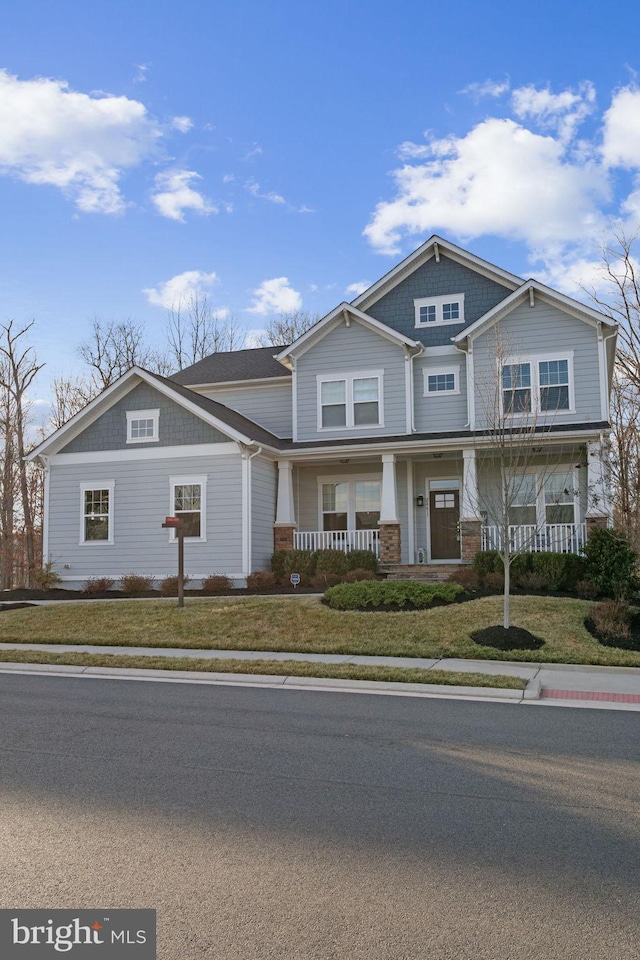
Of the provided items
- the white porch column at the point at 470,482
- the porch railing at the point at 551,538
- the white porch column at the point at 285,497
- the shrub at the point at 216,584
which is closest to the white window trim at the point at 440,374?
the white porch column at the point at 470,482

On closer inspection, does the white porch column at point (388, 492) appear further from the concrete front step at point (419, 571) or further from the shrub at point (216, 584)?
the shrub at point (216, 584)

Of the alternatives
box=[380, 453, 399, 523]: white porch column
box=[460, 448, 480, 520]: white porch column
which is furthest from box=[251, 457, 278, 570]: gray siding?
box=[460, 448, 480, 520]: white porch column

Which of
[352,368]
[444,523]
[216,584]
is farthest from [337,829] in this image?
[352,368]

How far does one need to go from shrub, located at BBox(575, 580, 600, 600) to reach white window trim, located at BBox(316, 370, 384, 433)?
7973 mm

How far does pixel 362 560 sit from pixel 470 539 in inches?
112

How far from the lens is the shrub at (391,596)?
16.4 m

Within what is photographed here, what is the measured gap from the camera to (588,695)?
10.2 metres

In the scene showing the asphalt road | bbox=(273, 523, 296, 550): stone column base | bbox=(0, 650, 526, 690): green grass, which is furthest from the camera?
bbox=(273, 523, 296, 550): stone column base

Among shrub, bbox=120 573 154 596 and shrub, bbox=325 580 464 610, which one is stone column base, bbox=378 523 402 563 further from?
shrub, bbox=120 573 154 596

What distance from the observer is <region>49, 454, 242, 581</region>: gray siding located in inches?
837

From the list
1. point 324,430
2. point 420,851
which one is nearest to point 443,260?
point 324,430

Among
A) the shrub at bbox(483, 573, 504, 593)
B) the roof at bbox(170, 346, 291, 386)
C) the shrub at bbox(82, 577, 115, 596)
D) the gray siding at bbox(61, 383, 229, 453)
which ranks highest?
the roof at bbox(170, 346, 291, 386)

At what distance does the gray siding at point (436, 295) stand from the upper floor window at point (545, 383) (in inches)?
98.2

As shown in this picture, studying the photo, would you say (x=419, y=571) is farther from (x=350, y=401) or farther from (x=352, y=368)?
(x=352, y=368)
